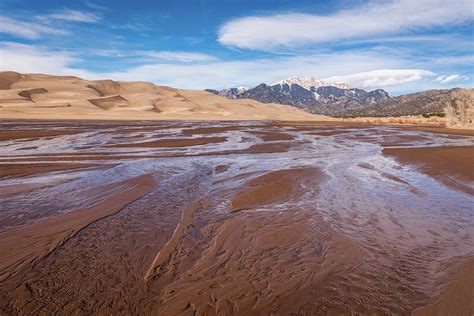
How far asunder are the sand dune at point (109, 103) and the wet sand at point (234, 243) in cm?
6460

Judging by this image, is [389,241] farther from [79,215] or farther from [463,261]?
[79,215]

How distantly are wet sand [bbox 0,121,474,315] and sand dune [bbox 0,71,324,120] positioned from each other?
64.6 metres

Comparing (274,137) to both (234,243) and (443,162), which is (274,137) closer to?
(443,162)

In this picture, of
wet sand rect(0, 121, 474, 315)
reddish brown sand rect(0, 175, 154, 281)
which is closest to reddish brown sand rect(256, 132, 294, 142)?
wet sand rect(0, 121, 474, 315)

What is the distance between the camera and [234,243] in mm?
6336

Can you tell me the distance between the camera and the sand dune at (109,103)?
79312 millimetres

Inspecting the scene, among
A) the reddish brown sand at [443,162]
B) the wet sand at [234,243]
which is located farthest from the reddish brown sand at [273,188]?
the reddish brown sand at [443,162]

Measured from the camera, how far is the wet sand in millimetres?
4434

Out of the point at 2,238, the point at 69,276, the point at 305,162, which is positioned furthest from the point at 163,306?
the point at 305,162

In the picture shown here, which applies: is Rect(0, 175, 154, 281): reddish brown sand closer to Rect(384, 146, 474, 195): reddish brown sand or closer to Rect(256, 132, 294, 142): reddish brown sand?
Rect(384, 146, 474, 195): reddish brown sand

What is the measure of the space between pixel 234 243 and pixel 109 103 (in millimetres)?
111465

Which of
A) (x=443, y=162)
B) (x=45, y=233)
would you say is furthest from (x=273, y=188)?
(x=443, y=162)

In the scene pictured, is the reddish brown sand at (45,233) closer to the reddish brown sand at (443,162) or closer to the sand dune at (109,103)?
the reddish brown sand at (443,162)

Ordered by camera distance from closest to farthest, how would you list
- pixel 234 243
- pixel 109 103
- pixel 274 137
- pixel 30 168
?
pixel 234 243
pixel 30 168
pixel 274 137
pixel 109 103
